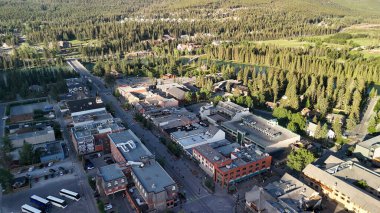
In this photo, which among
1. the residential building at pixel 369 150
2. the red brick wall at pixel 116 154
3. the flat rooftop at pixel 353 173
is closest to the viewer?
the flat rooftop at pixel 353 173

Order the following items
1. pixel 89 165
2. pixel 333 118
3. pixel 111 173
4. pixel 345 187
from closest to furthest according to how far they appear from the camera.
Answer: pixel 345 187 < pixel 111 173 < pixel 89 165 < pixel 333 118

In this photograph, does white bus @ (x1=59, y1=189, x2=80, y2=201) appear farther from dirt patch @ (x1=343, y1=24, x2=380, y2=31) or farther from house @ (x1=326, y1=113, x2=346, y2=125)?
dirt patch @ (x1=343, y1=24, x2=380, y2=31)

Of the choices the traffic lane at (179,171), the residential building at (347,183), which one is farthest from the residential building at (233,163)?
the residential building at (347,183)

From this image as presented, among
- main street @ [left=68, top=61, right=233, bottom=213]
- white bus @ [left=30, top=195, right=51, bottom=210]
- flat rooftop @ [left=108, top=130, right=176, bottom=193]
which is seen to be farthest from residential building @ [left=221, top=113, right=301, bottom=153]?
white bus @ [left=30, top=195, right=51, bottom=210]

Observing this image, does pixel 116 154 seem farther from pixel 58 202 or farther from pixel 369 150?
pixel 369 150

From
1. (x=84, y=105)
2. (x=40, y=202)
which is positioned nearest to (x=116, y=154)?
(x=40, y=202)

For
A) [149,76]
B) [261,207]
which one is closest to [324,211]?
[261,207]

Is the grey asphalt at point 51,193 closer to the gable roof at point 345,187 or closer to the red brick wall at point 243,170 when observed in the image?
the red brick wall at point 243,170
